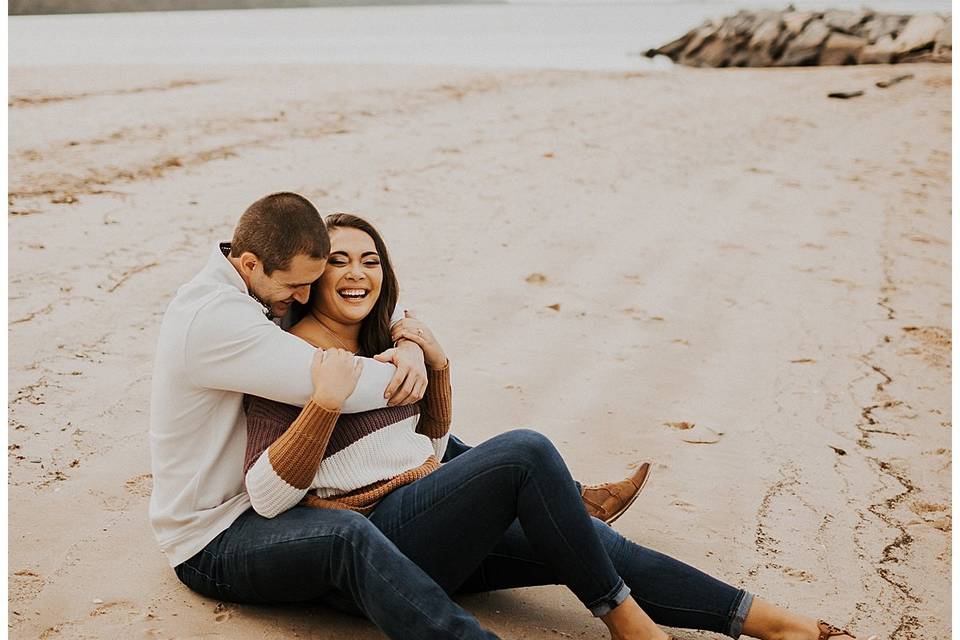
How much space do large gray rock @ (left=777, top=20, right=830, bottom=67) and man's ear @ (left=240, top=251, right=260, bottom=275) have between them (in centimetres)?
1911

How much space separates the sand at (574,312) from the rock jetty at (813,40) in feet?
29.7

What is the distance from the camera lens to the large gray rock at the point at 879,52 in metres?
18.2

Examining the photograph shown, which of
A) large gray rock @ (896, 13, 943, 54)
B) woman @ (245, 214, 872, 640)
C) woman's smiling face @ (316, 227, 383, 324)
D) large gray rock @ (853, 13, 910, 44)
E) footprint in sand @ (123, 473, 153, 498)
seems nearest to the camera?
woman @ (245, 214, 872, 640)

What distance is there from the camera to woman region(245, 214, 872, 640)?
7.93ft

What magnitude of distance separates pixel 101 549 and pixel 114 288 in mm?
2301

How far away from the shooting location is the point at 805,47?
66.6 ft

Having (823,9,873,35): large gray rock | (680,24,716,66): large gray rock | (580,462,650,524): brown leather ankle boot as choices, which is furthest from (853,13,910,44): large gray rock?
(580,462,650,524): brown leather ankle boot

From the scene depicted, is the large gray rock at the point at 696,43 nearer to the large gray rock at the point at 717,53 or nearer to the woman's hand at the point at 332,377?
the large gray rock at the point at 717,53

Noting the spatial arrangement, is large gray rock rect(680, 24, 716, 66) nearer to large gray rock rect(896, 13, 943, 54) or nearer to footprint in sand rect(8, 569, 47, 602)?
large gray rock rect(896, 13, 943, 54)

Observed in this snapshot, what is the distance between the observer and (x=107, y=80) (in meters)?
11.2

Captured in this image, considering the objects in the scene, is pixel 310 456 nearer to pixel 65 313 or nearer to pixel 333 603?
pixel 333 603

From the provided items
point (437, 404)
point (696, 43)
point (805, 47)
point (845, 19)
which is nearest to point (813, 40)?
point (805, 47)

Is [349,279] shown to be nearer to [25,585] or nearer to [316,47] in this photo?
[25,585]

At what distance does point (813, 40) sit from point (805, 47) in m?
0.20
